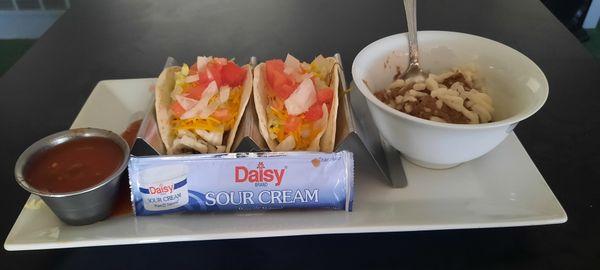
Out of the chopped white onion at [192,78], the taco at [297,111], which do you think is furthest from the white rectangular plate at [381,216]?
the chopped white onion at [192,78]

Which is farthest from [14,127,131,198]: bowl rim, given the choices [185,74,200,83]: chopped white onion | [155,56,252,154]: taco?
[185,74,200,83]: chopped white onion

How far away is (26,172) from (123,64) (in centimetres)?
74

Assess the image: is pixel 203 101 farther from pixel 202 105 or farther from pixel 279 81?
pixel 279 81

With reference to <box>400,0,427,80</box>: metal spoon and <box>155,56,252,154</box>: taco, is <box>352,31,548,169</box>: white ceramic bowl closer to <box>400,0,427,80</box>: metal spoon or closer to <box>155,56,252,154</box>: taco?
<box>400,0,427,80</box>: metal spoon

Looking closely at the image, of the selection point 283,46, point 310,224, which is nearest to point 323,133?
point 310,224

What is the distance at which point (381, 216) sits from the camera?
3.09 feet

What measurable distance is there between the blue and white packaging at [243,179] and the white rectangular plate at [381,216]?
1.4 inches

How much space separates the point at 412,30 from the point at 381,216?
0.47 m

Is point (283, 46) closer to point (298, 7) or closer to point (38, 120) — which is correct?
point (298, 7)

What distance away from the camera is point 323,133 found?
1022 mm

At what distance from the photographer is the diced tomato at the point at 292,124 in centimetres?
103

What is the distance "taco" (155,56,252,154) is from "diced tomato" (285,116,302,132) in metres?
0.11

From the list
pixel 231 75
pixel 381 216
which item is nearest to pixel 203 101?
pixel 231 75

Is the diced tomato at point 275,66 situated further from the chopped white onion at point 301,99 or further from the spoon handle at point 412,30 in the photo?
the spoon handle at point 412,30
